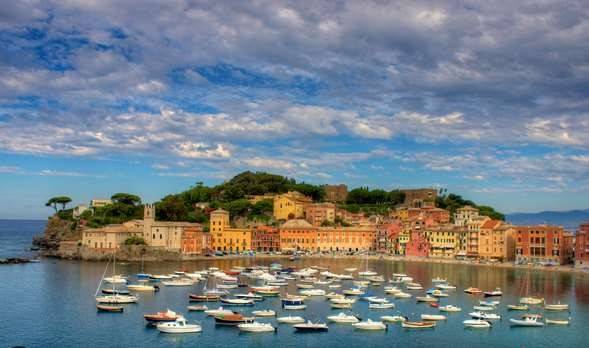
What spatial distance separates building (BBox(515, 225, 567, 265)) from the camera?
3076 inches

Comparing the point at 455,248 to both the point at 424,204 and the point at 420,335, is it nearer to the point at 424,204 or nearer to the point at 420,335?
the point at 424,204

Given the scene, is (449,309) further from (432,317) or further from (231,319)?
(231,319)

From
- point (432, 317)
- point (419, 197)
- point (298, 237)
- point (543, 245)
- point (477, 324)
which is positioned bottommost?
point (477, 324)

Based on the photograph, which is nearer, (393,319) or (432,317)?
(393,319)

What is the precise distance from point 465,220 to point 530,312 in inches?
2052

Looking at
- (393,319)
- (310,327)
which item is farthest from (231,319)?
(393,319)

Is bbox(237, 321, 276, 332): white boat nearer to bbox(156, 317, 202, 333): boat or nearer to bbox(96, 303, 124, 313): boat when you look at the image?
bbox(156, 317, 202, 333): boat

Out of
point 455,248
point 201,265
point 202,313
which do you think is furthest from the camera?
point 455,248

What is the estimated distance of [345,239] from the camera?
9650cm

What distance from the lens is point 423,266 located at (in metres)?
77.1

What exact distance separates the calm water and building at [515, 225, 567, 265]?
15630 millimetres

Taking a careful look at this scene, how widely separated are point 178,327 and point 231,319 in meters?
3.67

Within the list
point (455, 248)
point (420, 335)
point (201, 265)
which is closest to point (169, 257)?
point (201, 265)

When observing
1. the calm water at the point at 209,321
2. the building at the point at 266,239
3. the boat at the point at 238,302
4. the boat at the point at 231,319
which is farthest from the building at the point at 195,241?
the boat at the point at 231,319
